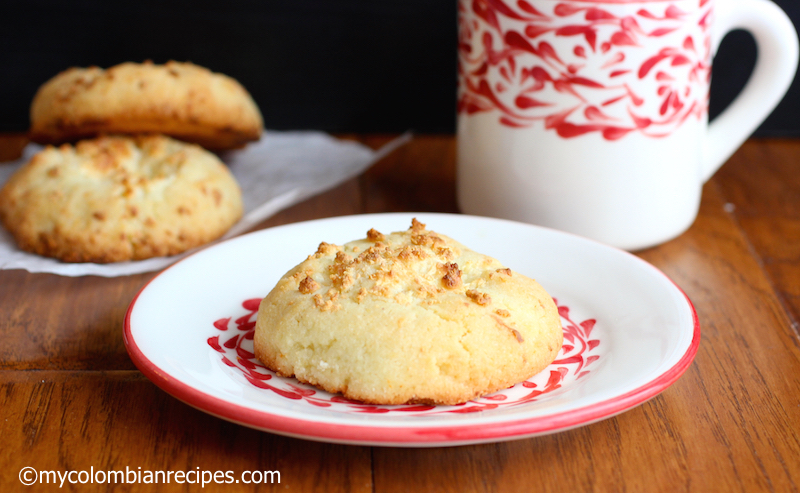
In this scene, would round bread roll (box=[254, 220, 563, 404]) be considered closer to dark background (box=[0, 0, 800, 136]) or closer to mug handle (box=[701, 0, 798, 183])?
mug handle (box=[701, 0, 798, 183])

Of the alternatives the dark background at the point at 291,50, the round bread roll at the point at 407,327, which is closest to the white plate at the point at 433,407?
the round bread roll at the point at 407,327

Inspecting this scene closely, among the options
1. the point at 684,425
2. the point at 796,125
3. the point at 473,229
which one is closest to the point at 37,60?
the point at 473,229

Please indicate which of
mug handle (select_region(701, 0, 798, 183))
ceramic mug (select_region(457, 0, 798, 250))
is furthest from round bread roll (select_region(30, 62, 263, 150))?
mug handle (select_region(701, 0, 798, 183))

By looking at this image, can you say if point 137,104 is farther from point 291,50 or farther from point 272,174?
point 291,50

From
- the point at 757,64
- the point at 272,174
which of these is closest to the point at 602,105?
the point at 757,64

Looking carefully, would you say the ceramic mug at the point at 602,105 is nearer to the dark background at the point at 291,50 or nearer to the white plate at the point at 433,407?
the white plate at the point at 433,407

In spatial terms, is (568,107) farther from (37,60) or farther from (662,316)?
(37,60)
